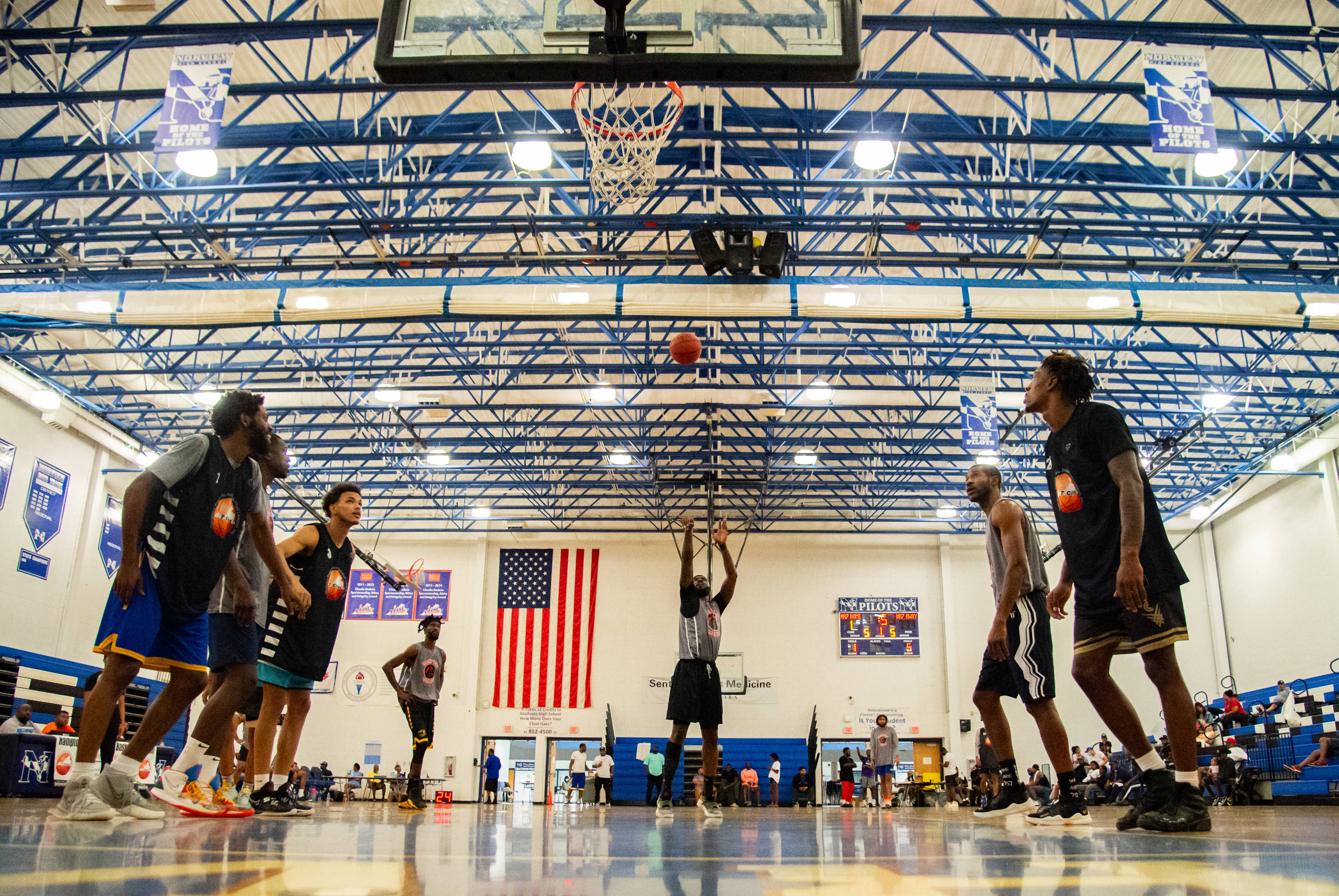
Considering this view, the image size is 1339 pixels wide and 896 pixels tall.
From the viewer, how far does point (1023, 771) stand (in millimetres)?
22234

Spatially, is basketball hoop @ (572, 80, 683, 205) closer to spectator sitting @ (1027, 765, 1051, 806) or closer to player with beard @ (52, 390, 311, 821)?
player with beard @ (52, 390, 311, 821)

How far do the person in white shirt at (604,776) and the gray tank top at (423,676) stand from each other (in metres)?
13.2

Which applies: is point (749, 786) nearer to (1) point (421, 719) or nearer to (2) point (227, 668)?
(1) point (421, 719)

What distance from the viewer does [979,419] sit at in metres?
14.5

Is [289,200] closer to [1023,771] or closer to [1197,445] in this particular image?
[1197,445]

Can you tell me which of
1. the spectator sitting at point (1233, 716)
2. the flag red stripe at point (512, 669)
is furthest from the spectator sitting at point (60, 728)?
the spectator sitting at point (1233, 716)

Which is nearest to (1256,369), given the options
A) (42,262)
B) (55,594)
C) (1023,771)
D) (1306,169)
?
(1306,169)

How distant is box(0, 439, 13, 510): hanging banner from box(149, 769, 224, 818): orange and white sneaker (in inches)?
595

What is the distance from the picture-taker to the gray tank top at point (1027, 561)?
16.7ft

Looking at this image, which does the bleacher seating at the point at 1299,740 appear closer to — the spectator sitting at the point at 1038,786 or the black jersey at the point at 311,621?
the spectator sitting at the point at 1038,786

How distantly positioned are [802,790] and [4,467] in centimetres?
1734

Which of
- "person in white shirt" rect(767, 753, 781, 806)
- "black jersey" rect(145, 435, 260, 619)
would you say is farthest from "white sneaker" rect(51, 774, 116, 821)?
"person in white shirt" rect(767, 753, 781, 806)

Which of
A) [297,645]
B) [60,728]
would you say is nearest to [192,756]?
[297,645]

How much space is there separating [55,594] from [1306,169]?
2203 centimetres
